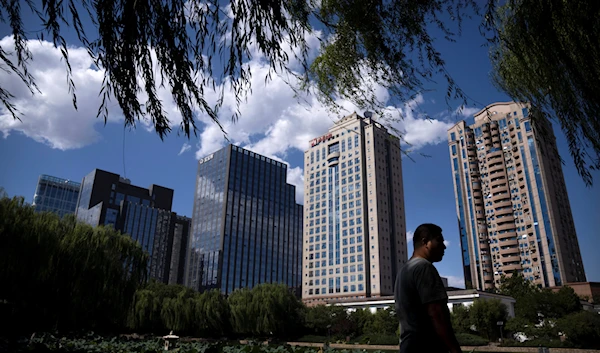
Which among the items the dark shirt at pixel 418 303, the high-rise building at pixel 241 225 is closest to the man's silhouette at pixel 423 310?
the dark shirt at pixel 418 303

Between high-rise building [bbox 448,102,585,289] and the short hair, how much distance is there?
57.6 meters

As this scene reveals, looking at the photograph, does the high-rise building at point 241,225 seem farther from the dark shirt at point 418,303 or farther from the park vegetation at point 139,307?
the dark shirt at point 418,303

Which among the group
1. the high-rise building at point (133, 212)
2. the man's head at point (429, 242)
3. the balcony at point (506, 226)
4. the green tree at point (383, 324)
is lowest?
the green tree at point (383, 324)

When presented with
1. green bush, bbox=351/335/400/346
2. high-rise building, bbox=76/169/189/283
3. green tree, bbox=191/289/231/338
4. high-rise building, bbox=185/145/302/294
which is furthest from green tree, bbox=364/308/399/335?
high-rise building, bbox=76/169/189/283

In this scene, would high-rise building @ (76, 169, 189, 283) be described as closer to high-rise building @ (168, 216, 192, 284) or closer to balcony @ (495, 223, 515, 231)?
high-rise building @ (168, 216, 192, 284)

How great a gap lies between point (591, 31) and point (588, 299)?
57258mm

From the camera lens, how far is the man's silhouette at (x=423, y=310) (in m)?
2.09

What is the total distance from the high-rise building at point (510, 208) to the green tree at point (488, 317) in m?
23.5

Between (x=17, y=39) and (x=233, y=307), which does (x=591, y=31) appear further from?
(x=233, y=307)

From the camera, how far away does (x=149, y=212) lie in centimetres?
9719

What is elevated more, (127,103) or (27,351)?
(127,103)

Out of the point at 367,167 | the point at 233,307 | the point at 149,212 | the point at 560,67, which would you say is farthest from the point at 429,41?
the point at 149,212

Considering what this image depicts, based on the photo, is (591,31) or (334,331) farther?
(334,331)

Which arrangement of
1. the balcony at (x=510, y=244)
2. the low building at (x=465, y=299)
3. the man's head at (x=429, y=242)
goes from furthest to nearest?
1. the balcony at (x=510, y=244)
2. the low building at (x=465, y=299)
3. the man's head at (x=429, y=242)
